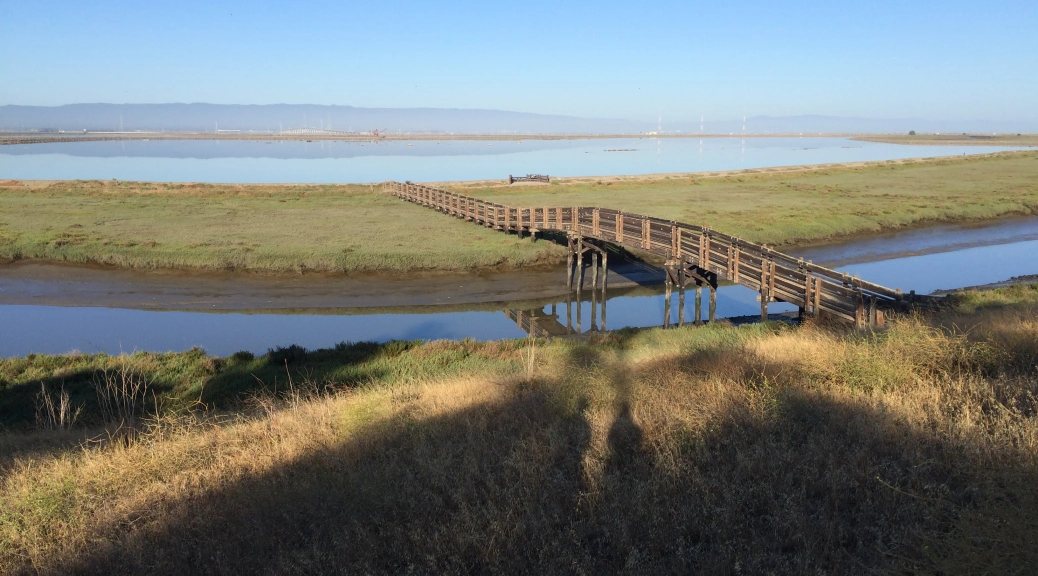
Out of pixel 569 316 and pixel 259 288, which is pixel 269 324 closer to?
pixel 259 288

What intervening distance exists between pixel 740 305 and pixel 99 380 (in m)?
20.2

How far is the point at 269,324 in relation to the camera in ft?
80.0

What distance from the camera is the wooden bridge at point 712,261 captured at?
16047mm

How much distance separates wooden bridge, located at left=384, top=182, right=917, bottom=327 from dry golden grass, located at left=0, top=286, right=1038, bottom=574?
575cm

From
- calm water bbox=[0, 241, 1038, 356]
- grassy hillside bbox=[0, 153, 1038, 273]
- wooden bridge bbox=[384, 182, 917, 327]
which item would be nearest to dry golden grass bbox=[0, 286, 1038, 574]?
wooden bridge bbox=[384, 182, 917, 327]

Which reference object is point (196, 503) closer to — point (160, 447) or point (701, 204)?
point (160, 447)

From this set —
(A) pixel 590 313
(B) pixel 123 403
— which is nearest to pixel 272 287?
(A) pixel 590 313

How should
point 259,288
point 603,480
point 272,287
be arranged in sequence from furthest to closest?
point 272,287, point 259,288, point 603,480

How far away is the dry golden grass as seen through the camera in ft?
18.3

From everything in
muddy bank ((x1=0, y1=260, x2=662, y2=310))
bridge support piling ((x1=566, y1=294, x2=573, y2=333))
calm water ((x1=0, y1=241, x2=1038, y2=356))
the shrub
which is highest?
the shrub

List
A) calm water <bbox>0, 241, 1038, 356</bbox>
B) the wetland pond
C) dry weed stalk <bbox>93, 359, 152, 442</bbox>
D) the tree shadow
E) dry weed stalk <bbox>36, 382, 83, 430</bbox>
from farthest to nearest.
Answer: the wetland pond, calm water <bbox>0, 241, 1038, 356</bbox>, dry weed stalk <bbox>36, 382, 83, 430</bbox>, dry weed stalk <bbox>93, 359, 152, 442</bbox>, the tree shadow

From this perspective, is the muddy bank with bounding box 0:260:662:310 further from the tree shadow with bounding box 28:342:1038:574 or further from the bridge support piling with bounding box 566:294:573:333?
the tree shadow with bounding box 28:342:1038:574

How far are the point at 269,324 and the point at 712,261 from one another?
13944 mm

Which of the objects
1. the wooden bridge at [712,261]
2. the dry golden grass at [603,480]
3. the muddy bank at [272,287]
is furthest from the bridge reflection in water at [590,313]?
the dry golden grass at [603,480]
